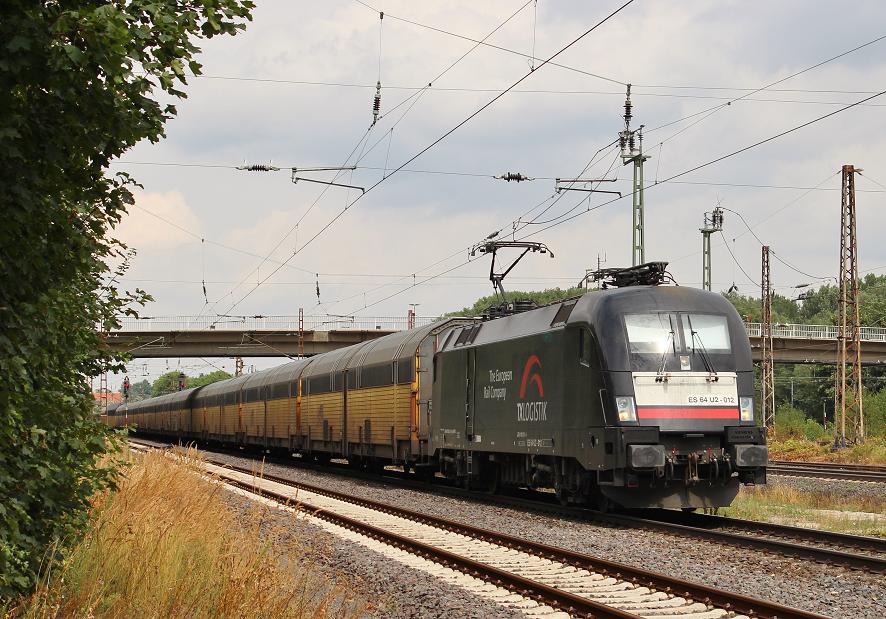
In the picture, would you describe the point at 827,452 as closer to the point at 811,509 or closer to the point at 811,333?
the point at 811,509

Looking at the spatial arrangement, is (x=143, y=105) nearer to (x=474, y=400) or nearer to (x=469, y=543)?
(x=469, y=543)

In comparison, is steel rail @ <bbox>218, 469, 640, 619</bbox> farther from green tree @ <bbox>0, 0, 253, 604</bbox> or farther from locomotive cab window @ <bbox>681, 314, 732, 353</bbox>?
locomotive cab window @ <bbox>681, 314, 732, 353</bbox>

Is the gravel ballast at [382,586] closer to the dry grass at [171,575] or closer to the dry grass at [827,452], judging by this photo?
the dry grass at [171,575]

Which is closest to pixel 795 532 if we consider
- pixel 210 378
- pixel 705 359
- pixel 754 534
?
pixel 754 534

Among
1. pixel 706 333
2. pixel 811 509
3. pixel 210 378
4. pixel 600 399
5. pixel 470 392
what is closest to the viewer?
pixel 600 399

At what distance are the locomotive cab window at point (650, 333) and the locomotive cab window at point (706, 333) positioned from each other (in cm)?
24

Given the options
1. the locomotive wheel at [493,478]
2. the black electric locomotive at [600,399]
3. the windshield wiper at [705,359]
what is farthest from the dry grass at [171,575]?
the locomotive wheel at [493,478]

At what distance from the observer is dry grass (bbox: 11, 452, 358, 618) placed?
667 centimetres

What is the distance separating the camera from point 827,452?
41.8 metres

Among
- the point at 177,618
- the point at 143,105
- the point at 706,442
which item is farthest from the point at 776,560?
the point at 143,105

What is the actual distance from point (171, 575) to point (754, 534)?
9026 millimetres

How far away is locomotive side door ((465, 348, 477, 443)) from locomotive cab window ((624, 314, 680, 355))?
5.82 m

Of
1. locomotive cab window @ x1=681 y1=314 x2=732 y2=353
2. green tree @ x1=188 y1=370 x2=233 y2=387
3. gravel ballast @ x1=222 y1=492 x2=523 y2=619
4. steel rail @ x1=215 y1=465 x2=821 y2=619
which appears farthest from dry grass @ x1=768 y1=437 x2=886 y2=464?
green tree @ x1=188 y1=370 x2=233 y2=387

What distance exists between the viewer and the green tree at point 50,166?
17.0 ft
